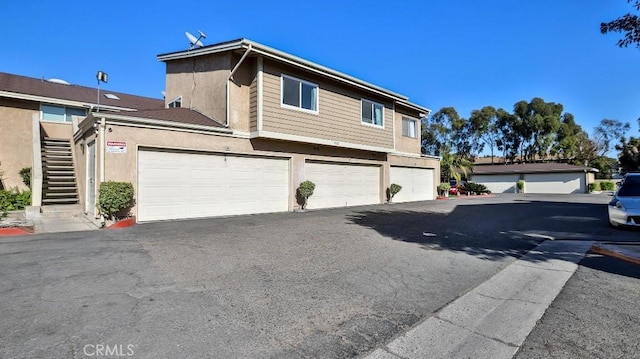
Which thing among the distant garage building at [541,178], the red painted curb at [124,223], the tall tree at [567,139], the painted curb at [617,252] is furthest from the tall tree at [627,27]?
the tall tree at [567,139]

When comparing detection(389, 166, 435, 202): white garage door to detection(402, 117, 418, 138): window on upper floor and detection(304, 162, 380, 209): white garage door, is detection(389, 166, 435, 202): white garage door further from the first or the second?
detection(402, 117, 418, 138): window on upper floor

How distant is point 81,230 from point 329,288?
25.3 ft

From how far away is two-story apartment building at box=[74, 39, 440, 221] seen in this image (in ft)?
33.3

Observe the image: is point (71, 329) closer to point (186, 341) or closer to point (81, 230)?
point (186, 341)

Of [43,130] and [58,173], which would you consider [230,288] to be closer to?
[58,173]

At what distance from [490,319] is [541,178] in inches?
1667

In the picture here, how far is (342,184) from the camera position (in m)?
16.0

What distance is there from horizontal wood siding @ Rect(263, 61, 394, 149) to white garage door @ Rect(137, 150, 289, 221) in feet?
5.16

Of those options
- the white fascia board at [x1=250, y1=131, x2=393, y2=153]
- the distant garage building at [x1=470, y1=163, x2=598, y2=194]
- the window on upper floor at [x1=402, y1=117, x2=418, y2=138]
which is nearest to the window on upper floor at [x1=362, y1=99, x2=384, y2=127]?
the white fascia board at [x1=250, y1=131, x2=393, y2=153]

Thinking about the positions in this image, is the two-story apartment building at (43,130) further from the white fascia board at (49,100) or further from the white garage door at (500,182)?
the white garage door at (500,182)

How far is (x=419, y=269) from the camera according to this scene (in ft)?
18.0

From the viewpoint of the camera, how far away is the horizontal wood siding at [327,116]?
1259 cm

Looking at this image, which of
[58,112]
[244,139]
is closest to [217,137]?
[244,139]

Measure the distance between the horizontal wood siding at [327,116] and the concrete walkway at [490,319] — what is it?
939 cm
